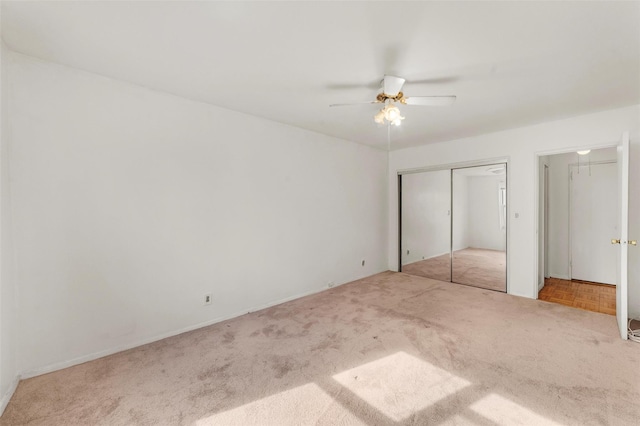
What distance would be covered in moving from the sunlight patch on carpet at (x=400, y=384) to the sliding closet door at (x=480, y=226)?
271 centimetres

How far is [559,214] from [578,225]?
0.97 ft

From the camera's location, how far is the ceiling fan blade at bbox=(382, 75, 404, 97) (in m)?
2.20

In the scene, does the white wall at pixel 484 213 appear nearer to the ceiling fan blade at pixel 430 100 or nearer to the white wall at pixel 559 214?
the white wall at pixel 559 214

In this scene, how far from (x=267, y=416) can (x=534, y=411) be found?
1669 millimetres

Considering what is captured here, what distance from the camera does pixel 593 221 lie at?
427cm

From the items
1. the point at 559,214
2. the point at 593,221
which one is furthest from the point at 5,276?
the point at 593,221

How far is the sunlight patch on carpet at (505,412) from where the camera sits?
1610mm

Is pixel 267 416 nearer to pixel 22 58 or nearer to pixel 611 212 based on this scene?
pixel 22 58

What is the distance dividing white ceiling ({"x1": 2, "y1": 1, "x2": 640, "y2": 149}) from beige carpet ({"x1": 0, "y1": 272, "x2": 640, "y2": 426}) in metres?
2.37

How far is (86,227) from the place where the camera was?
88.7 inches

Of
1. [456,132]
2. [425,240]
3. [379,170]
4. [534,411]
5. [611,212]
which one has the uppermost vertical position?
[456,132]

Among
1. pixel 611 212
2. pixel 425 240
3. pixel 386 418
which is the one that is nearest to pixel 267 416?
pixel 386 418

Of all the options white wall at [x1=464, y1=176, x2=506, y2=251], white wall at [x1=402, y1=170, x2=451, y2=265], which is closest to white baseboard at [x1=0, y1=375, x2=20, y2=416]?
white wall at [x1=402, y1=170, x2=451, y2=265]

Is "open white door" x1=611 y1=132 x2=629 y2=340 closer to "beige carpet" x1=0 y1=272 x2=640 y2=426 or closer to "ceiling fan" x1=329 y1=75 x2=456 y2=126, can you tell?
"beige carpet" x1=0 y1=272 x2=640 y2=426
